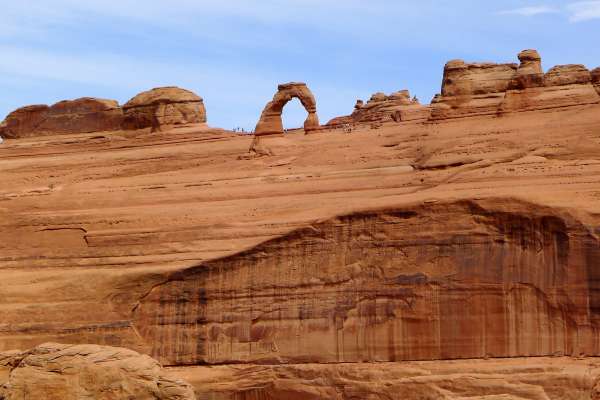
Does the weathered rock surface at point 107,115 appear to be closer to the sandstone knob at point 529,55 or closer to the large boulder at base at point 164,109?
the large boulder at base at point 164,109

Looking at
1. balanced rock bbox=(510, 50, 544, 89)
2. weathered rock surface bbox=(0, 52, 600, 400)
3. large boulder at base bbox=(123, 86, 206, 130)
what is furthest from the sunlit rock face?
large boulder at base bbox=(123, 86, 206, 130)

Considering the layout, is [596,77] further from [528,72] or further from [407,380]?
[407,380]

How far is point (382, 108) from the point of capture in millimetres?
56938

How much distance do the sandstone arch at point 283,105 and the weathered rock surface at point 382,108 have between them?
492 inches

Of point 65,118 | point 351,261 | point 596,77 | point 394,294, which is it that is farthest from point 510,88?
point 65,118

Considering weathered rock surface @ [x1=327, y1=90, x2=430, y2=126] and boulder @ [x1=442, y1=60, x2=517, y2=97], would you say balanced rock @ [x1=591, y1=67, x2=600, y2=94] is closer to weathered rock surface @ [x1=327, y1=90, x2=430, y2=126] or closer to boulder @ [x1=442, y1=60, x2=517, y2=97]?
boulder @ [x1=442, y1=60, x2=517, y2=97]

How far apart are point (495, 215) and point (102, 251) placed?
9766 mm

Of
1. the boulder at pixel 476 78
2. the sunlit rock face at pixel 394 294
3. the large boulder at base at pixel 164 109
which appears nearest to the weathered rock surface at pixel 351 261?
the sunlit rock face at pixel 394 294

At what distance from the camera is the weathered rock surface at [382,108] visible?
53.2m

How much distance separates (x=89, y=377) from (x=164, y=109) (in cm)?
1193

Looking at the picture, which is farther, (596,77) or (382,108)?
(382,108)

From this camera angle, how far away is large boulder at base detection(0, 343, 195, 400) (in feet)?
99.6

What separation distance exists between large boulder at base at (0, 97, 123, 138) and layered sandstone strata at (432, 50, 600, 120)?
9.80 metres

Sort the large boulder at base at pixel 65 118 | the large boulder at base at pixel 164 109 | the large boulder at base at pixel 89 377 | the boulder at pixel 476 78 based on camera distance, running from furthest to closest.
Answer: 1. the large boulder at base at pixel 65 118
2. the large boulder at base at pixel 164 109
3. the boulder at pixel 476 78
4. the large boulder at base at pixel 89 377
